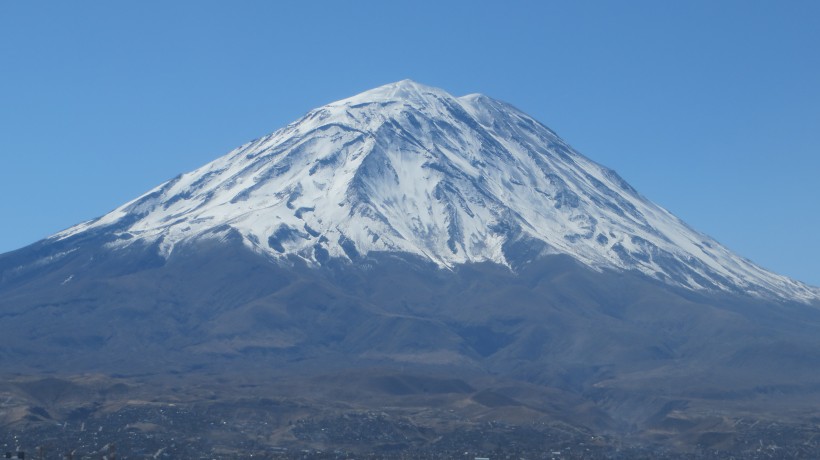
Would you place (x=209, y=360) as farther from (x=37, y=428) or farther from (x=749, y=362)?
(x=749, y=362)

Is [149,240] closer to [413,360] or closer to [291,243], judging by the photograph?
[291,243]

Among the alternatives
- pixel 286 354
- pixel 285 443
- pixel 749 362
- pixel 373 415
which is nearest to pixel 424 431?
pixel 373 415

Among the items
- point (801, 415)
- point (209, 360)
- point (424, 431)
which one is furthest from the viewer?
point (209, 360)

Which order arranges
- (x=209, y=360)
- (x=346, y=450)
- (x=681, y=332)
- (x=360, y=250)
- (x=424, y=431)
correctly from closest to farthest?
(x=346, y=450) → (x=424, y=431) → (x=209, y=360) → (x=681, y=332) → (x=360, y=250)

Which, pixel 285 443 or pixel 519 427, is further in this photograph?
pixel 519 427

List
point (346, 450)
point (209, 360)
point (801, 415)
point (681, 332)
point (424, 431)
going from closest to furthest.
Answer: point (346, 450), point (424, 431), point (801, 415), point (209, 360), point (681, 332)

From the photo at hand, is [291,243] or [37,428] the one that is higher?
[291,243]

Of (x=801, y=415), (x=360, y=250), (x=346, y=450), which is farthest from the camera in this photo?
(x=360, y=250)

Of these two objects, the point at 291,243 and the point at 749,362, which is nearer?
the point at 749,362

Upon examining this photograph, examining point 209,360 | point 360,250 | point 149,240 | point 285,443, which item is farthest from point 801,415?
point 149,240
